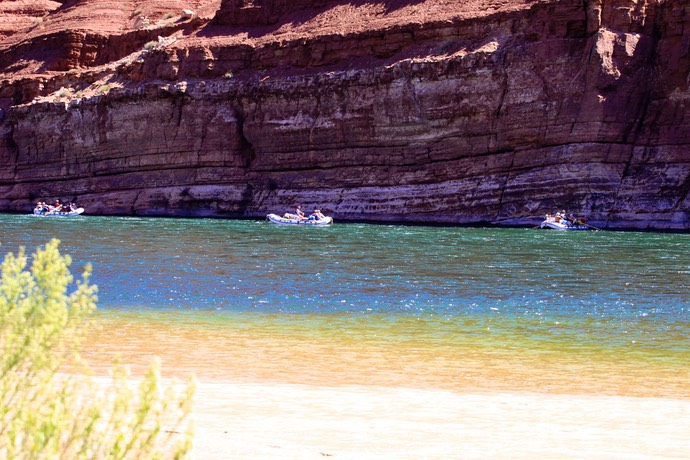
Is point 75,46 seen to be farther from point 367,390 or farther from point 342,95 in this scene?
point 367,390

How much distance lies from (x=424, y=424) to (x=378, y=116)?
48398 mm

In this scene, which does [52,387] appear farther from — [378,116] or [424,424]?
[378,116]

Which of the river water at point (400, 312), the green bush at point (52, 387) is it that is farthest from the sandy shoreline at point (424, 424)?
the green bush at point (52, 387)

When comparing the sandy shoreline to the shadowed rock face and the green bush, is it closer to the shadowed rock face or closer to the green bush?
the green bush

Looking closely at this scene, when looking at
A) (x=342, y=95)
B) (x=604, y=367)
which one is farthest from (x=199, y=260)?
(x=342, y=95)

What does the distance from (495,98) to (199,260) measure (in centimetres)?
2868

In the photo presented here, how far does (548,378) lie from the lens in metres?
12.4

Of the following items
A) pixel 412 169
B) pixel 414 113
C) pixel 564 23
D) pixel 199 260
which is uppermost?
pixel 564 23

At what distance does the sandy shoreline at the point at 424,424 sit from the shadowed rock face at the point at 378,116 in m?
39.7

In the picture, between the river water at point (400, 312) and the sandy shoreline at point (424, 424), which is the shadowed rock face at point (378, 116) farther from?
the sandy shoreline at point (424, 424)

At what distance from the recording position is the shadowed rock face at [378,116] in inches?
1954

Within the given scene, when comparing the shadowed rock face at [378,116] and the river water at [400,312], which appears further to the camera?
the shadowed rock face at [378,116]

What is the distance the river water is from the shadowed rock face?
13.6m

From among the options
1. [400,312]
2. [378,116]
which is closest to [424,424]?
[400,312]
